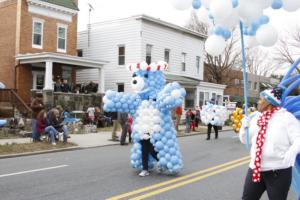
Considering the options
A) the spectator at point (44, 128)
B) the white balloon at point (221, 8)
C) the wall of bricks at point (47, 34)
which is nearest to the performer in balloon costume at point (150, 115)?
the white balloon at point (221, 8)

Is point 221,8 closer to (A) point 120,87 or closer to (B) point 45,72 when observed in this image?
(B) point 45,72

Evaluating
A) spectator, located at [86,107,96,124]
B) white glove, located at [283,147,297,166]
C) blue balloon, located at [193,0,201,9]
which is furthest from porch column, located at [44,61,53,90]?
white glove, located at [283,147,297,166]

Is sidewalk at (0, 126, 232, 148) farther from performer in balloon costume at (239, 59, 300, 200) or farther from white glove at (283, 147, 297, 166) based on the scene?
white glove at (283, 147, 297, 166)

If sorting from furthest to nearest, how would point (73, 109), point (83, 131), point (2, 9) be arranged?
point (2, 9), point (73, 109), point (83, 131)

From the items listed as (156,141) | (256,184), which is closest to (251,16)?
(256,184)

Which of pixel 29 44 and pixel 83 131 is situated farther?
pixel 29 44

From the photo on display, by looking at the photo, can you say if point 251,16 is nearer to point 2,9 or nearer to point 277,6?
point 277,6

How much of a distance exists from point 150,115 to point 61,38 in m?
18.6

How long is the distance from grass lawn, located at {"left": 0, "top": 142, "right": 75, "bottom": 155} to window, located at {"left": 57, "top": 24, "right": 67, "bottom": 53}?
1283cm

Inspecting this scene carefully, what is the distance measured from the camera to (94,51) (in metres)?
29.0

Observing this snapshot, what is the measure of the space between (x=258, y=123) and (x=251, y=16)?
3.94ft

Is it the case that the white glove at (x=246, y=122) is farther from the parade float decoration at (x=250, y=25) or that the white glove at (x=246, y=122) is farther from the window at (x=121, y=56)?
the window at (x=121, y=56)

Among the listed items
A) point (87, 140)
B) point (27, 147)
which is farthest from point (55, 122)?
point (87, 140)

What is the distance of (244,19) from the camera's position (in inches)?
187
